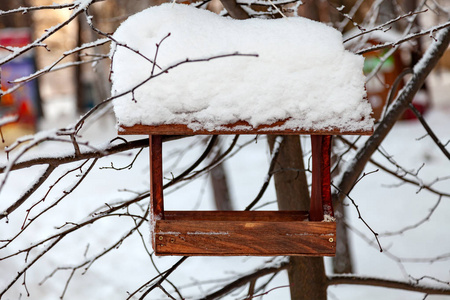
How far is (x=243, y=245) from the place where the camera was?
1.84 meters

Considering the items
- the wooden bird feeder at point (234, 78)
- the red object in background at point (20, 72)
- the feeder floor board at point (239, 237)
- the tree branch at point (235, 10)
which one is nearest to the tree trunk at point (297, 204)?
the tree branch at point (235, 10)

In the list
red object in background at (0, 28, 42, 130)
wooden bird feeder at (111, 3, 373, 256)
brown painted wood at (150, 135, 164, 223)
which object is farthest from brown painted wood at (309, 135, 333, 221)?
red object in background at (0, 28, 42, 130)

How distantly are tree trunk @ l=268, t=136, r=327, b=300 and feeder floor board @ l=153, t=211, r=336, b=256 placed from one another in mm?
986

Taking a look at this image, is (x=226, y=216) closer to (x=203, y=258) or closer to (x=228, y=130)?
(x=228, y=130)

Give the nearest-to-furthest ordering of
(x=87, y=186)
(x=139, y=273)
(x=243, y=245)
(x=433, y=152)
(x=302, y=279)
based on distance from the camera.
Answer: (x=243, y=245)
(x=302, y=279)
(x=139, y=273)
(x=87, y=186)
(x=433, y=152)

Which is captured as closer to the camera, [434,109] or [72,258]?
[72,258]

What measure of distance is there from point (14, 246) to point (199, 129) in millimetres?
6278

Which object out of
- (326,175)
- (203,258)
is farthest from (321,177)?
Answer: (203,258)

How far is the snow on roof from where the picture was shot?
162cm

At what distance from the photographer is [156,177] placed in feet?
6.24

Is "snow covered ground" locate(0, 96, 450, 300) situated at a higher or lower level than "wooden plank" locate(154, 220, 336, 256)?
higher

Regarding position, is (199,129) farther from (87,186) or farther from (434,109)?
(434,109)

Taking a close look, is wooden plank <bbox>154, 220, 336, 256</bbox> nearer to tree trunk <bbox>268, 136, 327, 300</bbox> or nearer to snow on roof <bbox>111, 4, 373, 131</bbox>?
snow on roof <bbox>111, 4, 373, 131</bbox>

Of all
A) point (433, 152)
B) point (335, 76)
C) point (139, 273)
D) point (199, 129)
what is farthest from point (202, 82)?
point (433, 152)
